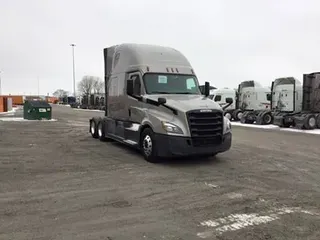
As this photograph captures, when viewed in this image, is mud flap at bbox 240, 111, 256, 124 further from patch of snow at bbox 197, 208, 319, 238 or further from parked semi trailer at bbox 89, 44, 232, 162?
patch of snow at bbox 197, 208, 319, 238

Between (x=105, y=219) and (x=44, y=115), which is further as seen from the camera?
(x=44, y=115)

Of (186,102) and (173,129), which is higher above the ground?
(186,102)

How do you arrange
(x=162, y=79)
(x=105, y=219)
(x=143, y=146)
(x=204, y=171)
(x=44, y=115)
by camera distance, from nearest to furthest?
(x=105, y=219) < (x=204, y=171) < (x=143, y=146) < (x=162, y=79) < (x=44, y=115)

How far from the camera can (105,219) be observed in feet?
17.4

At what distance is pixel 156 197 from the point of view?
6.52 metres

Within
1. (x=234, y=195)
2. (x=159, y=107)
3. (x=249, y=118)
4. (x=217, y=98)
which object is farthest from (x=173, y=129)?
(x=217, y=98)

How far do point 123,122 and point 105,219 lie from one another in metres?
6.76

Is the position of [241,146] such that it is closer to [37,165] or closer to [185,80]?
[185,80]

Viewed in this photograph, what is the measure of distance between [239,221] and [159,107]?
4958 mm

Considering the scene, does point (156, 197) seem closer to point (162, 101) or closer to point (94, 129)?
point (162, 101)

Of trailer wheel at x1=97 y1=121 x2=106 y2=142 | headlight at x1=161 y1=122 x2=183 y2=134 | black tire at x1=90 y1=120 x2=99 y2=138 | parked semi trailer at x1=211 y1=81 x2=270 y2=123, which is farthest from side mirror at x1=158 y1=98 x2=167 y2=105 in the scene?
parked semi trailer at x1=211 y1=81 x2=270 y2=123

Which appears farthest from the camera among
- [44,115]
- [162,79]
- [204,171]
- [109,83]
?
[44,115]

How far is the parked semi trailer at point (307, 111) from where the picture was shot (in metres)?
22.5

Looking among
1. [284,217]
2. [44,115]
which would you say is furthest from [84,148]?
[44,115]
